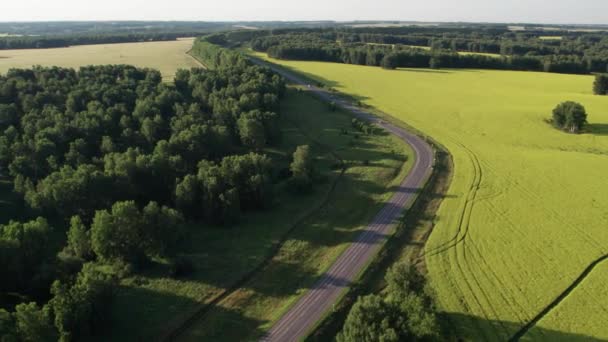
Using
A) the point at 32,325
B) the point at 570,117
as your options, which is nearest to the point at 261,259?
the point at 32,325

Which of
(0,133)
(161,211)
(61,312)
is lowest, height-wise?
(61,312)

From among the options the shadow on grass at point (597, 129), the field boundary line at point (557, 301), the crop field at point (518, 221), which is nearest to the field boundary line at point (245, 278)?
the crop field at point (518, 221)

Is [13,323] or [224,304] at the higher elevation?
[13,323]

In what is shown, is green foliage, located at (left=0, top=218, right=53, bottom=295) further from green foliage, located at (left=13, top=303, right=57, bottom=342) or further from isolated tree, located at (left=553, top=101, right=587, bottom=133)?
isolated tree, located at (left=553, top=101, right=587, bottom=133)

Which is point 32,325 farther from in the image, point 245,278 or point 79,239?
point 245,278

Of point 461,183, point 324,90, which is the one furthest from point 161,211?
point 324,90

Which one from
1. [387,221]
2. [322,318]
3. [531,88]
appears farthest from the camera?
[531,88]

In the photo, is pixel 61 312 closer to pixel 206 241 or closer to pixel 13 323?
pixel 13 323

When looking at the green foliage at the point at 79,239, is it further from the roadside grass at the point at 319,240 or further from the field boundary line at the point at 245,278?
the roadside grass at the point at 319,240
